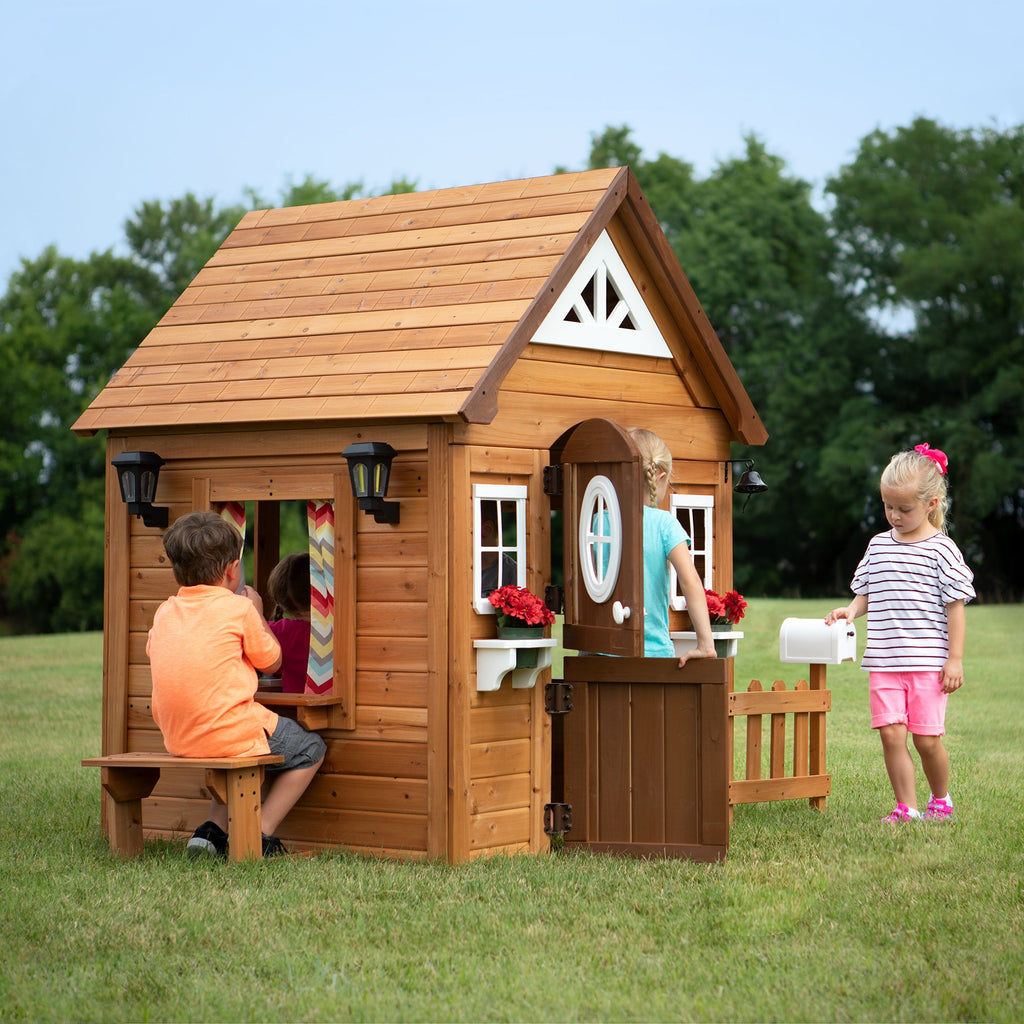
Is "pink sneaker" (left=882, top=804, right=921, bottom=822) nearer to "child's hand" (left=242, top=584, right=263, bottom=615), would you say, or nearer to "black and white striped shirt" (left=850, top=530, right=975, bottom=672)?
"black and white striped shirt" (left=850, top=530, right=975, bottom=672)

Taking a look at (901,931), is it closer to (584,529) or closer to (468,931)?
(468,931)

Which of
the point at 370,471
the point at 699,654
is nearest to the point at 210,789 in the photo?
the point at 370,471

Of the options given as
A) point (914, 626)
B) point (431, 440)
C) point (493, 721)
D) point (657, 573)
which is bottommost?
point (493, 721)

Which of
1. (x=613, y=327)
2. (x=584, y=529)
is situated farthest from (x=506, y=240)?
(x=584, y=529)

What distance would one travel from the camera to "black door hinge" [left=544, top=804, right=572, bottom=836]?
25.6 ft

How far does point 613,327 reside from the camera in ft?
28.0

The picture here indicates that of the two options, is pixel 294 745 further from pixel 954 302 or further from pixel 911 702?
pixel 954 302

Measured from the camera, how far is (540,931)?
5965 mm

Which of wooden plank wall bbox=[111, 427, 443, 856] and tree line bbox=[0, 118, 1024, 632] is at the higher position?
tree line bbox=[0, 118, 1024, 632]

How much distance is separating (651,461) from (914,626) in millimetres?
1887

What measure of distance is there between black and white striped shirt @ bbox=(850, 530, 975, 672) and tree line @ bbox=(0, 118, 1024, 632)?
29084 millimetres

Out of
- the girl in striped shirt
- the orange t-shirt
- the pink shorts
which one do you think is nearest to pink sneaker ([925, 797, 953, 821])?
the girl in striped shirt

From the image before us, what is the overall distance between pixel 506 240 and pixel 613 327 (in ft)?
2.73

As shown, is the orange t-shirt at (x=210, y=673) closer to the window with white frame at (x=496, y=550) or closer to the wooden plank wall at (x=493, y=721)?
the wooden plank wall at (x=493, y=721)
